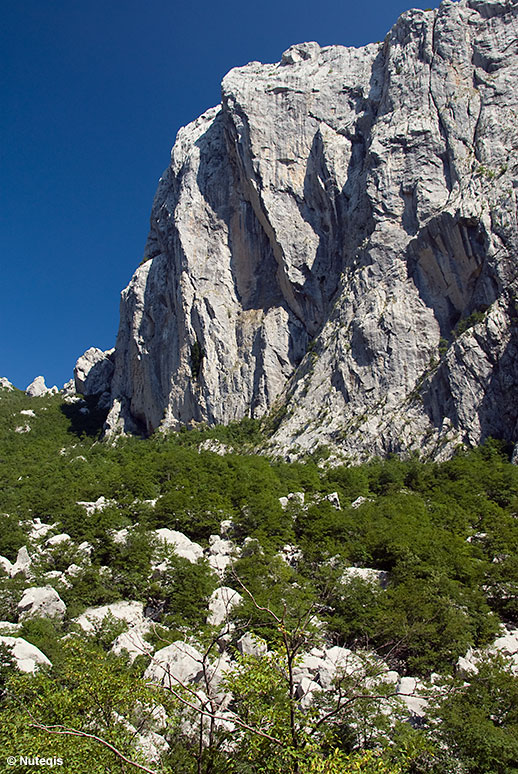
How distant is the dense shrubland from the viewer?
7.91 meters

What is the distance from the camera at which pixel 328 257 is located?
5650cm

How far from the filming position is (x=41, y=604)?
15.2 meters

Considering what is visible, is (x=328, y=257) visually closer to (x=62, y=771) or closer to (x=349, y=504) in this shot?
(x=349, y=504)

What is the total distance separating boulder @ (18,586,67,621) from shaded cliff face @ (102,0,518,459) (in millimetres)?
28663

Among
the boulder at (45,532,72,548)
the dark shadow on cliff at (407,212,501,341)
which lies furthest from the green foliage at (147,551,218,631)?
the dark shadow on cliff at (407,212,501,341)

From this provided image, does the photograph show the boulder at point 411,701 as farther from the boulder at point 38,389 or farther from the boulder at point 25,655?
the boulder at point 38,389

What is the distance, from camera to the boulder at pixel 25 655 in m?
11.0

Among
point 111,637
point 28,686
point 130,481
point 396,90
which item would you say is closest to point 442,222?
point 396,90

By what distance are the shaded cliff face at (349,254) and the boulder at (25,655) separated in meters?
31.6

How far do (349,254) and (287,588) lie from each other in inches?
1665

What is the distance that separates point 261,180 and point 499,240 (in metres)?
27.6

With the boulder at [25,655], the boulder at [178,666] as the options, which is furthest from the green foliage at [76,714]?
the boulder at [178,666]

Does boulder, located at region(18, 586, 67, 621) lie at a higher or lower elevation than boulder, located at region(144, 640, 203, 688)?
higher

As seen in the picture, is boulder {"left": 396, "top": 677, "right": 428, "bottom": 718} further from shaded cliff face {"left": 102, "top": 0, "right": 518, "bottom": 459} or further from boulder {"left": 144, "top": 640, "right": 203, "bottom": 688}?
shaded cliff face {"left": 102, "top": 0, "right": 518, "bottom": 459}
